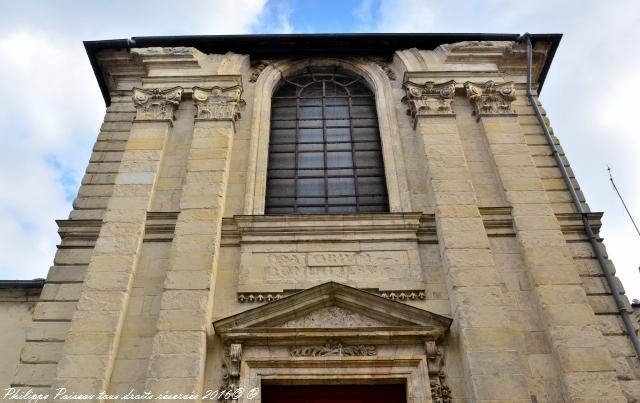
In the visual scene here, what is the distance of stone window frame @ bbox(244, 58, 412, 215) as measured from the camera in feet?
34.6

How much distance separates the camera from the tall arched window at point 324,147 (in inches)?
433

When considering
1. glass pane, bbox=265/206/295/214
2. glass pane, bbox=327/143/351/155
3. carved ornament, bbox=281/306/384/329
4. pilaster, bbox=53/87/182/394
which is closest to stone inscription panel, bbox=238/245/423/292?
carved ornament, bbox=281/306/384/329

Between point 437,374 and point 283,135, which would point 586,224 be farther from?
point 283,135

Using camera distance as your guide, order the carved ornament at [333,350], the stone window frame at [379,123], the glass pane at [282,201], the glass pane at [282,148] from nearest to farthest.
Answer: the carved ornament at [333,350] → the stone window frame at [379,123] → the glass pane at [282,201] → the glass pane at [282,148]

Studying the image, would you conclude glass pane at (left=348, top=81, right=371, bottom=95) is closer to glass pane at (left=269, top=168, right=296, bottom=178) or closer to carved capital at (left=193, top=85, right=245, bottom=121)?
carved capital at (left=193, top=85, right=245, bottom=121)

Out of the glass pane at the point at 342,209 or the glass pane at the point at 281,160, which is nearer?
the glass pane at the point at 342,209

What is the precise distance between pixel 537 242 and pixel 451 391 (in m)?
2.93

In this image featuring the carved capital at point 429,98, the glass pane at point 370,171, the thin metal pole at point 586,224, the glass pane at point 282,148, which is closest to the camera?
the thin metal pole at point 586,224

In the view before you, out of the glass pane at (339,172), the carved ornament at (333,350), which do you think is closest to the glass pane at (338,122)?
the glass pane at (339,172)

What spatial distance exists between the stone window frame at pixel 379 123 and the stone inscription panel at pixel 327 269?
1.14m

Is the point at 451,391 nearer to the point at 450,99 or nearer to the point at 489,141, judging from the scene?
the point at 489,141

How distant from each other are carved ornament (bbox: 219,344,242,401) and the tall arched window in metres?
3.28

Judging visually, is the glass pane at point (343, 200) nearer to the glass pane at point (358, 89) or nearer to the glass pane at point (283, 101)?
the glass pane at point (283, 101)

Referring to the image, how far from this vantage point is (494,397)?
7.37 metres
